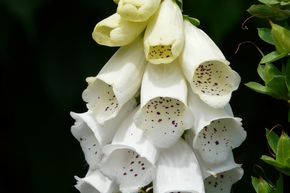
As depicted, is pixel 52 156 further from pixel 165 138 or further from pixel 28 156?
pixel 165 138

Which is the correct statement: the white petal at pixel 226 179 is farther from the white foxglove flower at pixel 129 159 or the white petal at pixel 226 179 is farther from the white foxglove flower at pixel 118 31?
the white foxglove flower at pixel 118 31

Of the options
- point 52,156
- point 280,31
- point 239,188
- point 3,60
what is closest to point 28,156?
point 52,156

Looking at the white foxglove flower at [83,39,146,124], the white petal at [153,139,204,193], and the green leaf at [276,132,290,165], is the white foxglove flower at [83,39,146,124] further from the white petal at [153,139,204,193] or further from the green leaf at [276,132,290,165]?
the green leaf at [276,132,290,165]

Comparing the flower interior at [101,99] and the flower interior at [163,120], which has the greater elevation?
the flower interior at [101,99]

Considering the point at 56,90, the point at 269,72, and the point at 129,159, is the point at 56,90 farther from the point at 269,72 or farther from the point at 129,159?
the point at 269,72

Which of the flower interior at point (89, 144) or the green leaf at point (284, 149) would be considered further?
the flower interior at point (89, 144)

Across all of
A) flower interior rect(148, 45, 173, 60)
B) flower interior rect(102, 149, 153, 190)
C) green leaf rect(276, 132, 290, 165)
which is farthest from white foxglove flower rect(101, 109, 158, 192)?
green leaf rect(276, 132, 290, 165)

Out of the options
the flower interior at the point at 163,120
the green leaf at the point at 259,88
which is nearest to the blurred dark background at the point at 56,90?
the flower interior at the point at 163,120
